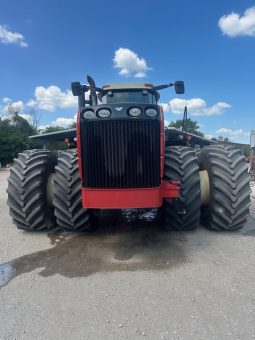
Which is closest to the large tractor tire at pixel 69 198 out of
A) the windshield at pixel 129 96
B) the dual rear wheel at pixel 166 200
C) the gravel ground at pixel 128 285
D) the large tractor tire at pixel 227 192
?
the dual rear wheel at pixel 166 200

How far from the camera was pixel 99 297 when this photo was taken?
2.97m

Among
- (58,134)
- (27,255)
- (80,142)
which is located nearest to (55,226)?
(27,255)

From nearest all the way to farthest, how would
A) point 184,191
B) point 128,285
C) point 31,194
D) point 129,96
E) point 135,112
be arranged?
1. point 128,285
2. point 135,112
3. point 184,191
4. point 31,194
5. point 129,96

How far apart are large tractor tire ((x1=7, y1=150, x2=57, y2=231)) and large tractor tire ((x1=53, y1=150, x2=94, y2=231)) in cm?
36

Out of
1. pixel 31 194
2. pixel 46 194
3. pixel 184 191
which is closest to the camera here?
pixel 184 191

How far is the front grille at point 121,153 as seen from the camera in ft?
12.4

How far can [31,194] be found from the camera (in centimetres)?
486

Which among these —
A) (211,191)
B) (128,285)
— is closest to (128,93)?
(211,191)

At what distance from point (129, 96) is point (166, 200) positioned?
2.37 meters

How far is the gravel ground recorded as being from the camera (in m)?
2.49

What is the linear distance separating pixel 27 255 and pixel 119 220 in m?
2.18

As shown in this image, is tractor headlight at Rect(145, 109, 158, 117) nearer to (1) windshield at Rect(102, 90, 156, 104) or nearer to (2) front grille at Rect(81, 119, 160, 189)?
(2) front grille at Rect(81, 119, 160, 189)

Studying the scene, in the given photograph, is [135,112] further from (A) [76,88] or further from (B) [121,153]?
(A) [76,88]

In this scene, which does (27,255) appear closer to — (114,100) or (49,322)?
(49,322)
